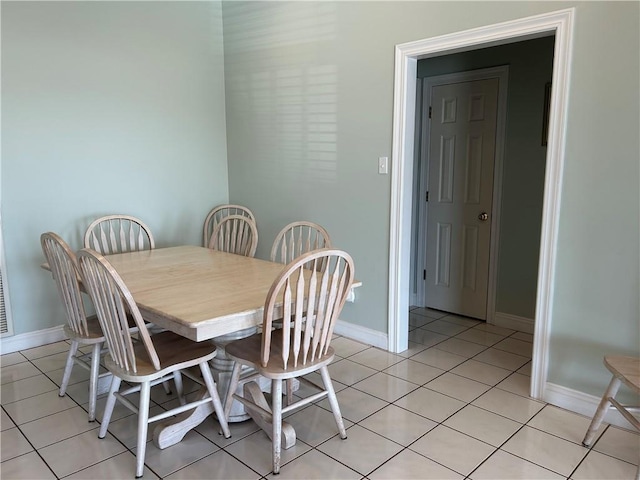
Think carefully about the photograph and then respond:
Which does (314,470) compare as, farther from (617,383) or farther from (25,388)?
(25,388)

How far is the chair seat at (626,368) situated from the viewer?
1.87 m

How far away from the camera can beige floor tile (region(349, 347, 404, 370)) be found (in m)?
3.00

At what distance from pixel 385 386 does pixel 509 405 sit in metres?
0.65

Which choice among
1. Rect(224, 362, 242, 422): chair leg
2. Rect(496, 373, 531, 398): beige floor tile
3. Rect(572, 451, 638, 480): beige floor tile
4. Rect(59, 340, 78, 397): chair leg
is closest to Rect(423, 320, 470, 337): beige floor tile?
Rect(496, 373, 531, 398): beige floor tile

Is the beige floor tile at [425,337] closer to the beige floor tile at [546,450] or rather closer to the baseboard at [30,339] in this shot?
the beige floor tile at [546,450]

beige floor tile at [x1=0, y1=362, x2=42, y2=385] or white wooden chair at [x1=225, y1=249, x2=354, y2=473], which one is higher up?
white wooden chair at [x1=225, y1=249, x2=354, y2=473]

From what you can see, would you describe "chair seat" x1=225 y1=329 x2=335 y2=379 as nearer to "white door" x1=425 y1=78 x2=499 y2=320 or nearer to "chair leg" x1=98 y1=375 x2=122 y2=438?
"chair leg" x1=98 y1=375 x2=122 y2=438

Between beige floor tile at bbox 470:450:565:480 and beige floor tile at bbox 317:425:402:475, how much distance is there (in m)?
0.35

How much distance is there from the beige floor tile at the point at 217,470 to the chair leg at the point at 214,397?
0.48ft

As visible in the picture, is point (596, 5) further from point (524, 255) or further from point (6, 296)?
point (6, 296)

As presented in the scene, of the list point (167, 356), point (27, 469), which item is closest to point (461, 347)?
point (167, 356)

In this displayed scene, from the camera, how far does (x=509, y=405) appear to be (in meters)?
2.49

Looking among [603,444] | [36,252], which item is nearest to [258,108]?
[36,252]

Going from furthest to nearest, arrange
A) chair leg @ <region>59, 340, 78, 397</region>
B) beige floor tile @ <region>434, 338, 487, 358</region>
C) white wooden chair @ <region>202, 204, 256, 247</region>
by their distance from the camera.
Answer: white wooden chair @ <region>202, 204, 256, 247</region>
beige floor tile @ <region>434, 338, 487, 358</region>
chair leg @ <region>59, 340, 78, 397</region>
